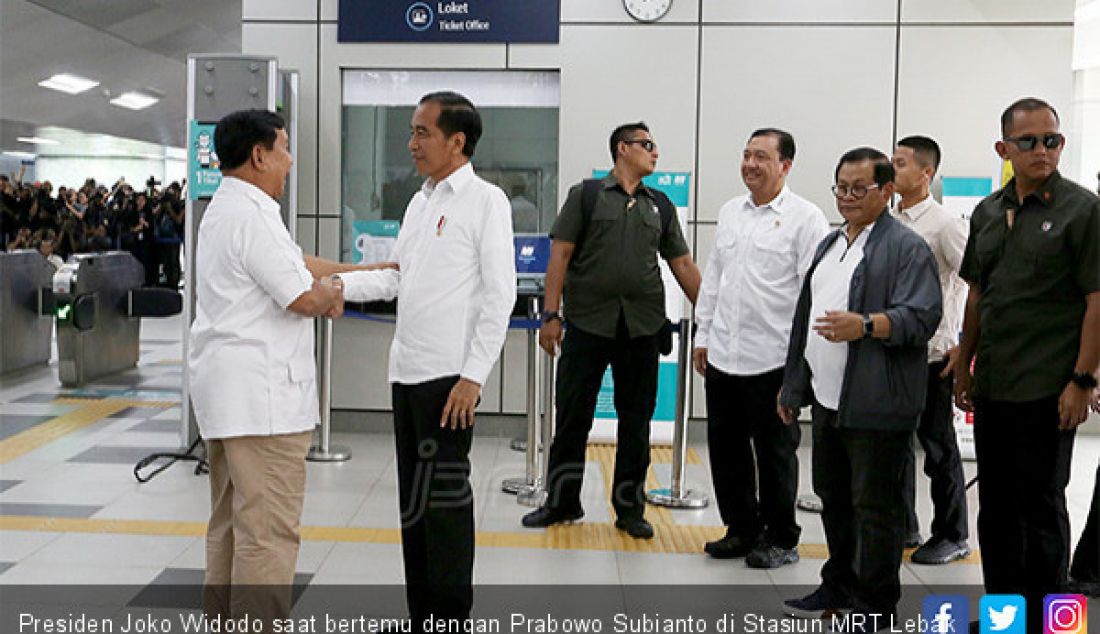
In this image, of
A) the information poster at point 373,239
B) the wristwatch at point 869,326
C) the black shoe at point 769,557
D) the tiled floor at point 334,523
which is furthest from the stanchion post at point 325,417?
the wristwatch at point 869,326

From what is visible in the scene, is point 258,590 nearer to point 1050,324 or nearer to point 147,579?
point 147,579

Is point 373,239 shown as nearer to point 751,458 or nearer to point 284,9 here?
point 284,9

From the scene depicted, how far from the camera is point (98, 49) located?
509 inches

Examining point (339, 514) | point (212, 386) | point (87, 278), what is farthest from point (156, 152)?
point (212, 386)

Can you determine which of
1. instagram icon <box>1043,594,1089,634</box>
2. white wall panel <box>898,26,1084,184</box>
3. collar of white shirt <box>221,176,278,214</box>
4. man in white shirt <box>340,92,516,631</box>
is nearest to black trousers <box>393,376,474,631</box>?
man in white shirt <box>340,92,516,631</box>

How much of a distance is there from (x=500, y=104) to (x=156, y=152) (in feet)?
67.1

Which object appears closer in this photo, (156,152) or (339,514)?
(339,514)

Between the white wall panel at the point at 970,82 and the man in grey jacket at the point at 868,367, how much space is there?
3.32m

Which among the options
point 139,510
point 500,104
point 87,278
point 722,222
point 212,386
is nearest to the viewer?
point 212,386

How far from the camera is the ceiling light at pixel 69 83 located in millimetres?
13802

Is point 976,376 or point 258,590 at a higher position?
point 976,376

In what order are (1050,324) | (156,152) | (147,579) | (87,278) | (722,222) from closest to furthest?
(1050,324) < (147,579) < (722,222) < (87,278) < (156,152)

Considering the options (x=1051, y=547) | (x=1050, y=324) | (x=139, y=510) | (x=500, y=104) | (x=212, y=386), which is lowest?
(x=139, y=510)

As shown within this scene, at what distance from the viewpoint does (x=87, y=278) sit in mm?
8211
